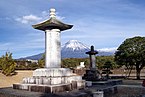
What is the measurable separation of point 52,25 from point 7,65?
17838 mm

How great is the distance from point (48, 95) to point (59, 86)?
1337 millimetres

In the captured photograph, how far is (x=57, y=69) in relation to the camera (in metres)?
14.3

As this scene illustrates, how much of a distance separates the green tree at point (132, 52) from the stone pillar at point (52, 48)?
16.8 m

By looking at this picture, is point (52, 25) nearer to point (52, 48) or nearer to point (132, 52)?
point (52, 48)

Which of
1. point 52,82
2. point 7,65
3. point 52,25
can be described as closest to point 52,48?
point 52,25

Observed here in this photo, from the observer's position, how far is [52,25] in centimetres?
1491

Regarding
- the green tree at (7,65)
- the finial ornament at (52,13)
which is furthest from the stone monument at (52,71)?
the green tree at (7,65)

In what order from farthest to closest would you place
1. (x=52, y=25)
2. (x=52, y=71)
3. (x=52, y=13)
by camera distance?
(x=52, y=13) < (x=52, y=25) < (x=52, y=71)

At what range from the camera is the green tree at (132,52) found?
29.5 m

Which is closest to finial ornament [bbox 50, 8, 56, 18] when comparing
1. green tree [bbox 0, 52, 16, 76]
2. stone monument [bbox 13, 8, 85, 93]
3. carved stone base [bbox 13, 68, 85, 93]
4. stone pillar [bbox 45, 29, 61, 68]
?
stone monument [bbox 13, 8, 85, 93]

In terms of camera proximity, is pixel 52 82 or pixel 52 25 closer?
pixel 52 82

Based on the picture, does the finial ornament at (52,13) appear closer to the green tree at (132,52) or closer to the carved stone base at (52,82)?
the carved stone base at (52,82)

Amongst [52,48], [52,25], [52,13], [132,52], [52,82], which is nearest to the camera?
[52,82]

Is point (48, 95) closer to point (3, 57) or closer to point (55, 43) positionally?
point (55, 43)
